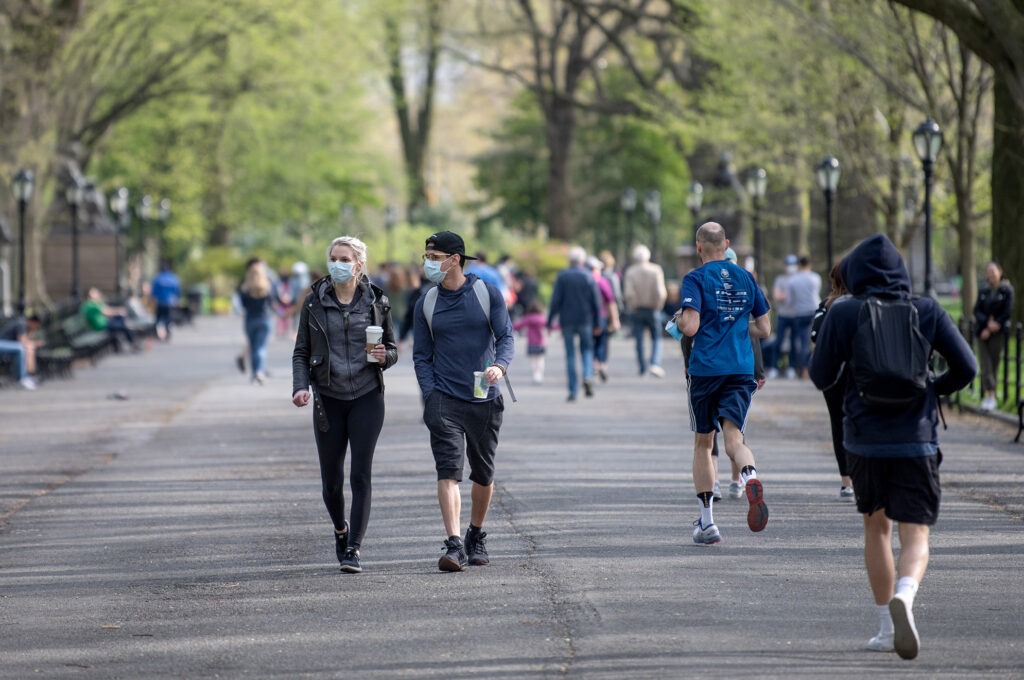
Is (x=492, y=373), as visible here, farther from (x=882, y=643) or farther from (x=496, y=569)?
(x=882, y=643)

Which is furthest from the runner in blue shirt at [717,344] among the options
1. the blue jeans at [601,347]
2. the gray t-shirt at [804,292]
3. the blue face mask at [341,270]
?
the gray t-shirt at [804,292]

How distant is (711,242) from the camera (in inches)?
403

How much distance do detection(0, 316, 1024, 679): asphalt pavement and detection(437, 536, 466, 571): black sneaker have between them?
0.05m

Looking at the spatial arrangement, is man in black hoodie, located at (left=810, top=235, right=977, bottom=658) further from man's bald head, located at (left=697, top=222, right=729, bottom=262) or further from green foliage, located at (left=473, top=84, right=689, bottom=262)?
green foliage, located at (left=473, top=84, right=689, bottom=262)

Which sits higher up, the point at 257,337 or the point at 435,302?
the point at 435,302

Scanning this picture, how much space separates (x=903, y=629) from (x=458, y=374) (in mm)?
3145

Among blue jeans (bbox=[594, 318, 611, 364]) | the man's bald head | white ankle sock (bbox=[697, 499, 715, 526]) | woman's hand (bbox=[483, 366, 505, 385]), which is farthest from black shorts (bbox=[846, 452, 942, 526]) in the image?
blue jeans (bbox=[594, 318, 611, 364])

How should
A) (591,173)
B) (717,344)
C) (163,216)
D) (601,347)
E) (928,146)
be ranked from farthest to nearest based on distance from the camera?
(591,173)
(163,216)
(601,347)
(928,146)
(717,344)

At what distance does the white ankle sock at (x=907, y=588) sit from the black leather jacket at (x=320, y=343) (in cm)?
321

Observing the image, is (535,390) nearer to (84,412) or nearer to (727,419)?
(84,412)

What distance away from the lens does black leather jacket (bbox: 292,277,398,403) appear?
9.28m

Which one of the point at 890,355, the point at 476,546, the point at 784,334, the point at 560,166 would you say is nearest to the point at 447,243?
the point at 476,546

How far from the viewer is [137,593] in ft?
28.5

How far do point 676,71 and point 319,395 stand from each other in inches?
1422
